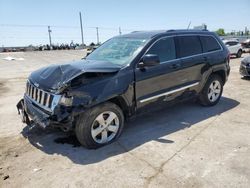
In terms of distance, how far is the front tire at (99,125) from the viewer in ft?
12.9

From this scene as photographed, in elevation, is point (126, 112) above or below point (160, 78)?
below

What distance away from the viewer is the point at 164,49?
201 inches

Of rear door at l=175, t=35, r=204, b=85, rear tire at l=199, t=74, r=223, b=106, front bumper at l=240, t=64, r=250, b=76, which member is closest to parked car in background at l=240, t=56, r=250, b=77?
front bumper at l=240, t=64, r=250, b=76

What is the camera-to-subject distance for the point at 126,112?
179 inches

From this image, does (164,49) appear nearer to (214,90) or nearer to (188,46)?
(188,46)

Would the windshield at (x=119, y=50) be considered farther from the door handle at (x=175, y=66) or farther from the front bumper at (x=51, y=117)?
the front bumper at (x=51, y=117)

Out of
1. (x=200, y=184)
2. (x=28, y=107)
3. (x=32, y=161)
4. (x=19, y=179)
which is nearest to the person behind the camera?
(x=200, y=184)

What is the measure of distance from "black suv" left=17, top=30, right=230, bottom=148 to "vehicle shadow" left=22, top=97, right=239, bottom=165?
0.69 feet

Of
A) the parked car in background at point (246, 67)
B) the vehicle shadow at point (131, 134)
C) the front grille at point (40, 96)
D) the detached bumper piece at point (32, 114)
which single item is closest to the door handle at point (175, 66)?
the vehicle shadow at point (131, 134)

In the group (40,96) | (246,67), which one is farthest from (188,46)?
(246,67)

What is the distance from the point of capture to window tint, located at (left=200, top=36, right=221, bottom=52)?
6035 mm

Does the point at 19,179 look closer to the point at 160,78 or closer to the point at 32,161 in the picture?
the point at 32,161

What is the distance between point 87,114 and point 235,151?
234 centimetres

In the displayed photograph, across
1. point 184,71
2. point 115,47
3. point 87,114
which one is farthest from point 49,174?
point 184,71
